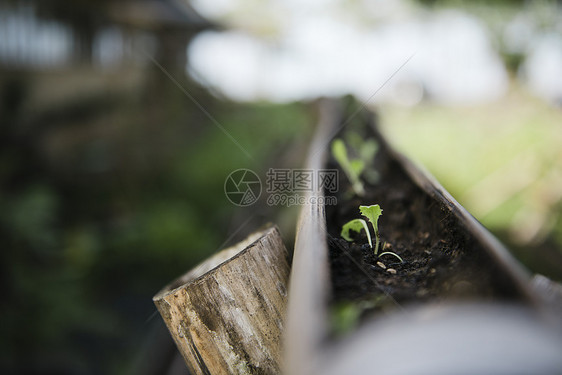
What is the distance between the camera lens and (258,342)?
2.87 ft

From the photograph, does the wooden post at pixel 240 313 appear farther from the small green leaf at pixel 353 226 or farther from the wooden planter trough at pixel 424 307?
the small green leaf at pixel 353 226

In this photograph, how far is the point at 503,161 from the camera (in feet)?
25.7

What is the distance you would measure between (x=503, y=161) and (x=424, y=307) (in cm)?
830

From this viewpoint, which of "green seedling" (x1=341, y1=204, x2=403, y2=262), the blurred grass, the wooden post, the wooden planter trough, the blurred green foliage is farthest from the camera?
the blurred grass

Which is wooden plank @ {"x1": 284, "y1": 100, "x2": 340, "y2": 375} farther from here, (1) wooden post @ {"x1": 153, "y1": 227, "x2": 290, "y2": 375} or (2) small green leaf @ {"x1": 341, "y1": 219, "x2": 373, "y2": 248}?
(2) small green leaf @ {"x1": 341, "y1": 219, "x2": 373, "y2": 248}

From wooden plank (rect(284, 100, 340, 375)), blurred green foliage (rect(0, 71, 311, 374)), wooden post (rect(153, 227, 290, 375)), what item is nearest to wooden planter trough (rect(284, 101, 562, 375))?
wooden plank (rect(284, 100, 340, 375))

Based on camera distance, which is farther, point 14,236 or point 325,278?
point 14,236

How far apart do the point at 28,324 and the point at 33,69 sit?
4.11 metres

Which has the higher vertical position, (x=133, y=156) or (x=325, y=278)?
(x=133, y=156)

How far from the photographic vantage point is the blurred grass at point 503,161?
5.61m

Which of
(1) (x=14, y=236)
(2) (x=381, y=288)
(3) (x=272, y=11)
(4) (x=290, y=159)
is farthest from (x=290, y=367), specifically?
(3) (x=272, y=11)

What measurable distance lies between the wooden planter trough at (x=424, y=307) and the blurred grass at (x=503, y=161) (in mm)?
2772

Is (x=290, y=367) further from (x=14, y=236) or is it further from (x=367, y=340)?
(x=14, y=236)

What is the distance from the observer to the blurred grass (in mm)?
5605
